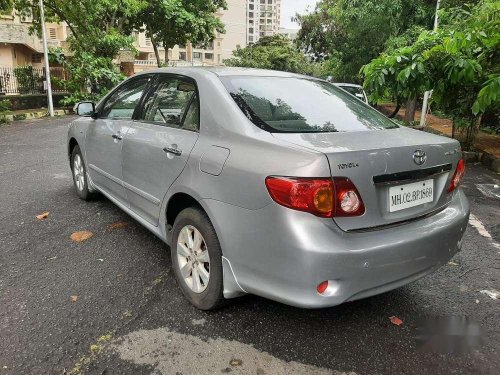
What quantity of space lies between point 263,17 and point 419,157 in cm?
16581

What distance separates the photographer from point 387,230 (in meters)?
2.28

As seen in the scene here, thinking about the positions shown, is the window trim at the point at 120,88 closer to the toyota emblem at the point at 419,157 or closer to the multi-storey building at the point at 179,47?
the toyota emblem at the point at 419,157

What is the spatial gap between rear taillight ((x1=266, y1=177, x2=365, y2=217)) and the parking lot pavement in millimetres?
869

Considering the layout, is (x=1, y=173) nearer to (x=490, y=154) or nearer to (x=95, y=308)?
(x=95, y=308)

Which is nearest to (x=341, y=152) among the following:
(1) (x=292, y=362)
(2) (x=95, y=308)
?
(1) (x=292, y=362)

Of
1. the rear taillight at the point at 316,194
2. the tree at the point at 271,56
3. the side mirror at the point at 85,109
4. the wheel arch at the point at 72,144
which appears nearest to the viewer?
the rear taillight at the point at 316,194

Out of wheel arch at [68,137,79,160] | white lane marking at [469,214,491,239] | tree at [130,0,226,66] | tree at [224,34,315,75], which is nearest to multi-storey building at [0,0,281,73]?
tree at [130,0,226,66]

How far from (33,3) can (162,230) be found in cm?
1732

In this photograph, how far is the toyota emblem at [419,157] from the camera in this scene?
237 centimetres

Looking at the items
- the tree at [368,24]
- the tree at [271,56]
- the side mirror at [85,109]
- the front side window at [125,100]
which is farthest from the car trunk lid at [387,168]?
the tree at [271,56]

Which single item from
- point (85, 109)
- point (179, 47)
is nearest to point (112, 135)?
point (85, 109)

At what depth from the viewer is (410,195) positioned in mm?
2383

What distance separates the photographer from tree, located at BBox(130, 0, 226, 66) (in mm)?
21188

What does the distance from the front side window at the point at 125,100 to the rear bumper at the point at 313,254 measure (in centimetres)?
171
